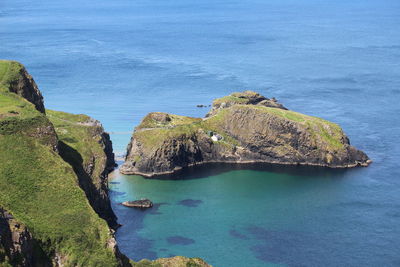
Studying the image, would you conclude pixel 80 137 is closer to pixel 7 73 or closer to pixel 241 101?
pixel 7 73

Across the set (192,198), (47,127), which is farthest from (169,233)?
(47,127)

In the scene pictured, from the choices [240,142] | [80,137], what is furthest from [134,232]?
[240,142]

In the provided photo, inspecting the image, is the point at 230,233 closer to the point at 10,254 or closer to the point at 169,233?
the point at 169,233

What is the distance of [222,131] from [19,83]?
4689 cm

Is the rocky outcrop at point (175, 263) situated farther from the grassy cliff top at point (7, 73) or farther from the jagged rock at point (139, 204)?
the grassy cliff top at point (7, 73)

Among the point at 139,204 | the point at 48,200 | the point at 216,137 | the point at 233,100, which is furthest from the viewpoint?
the point at 233,100

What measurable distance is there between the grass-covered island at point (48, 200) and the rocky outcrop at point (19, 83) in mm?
2875

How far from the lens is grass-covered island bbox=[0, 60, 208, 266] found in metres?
74.4

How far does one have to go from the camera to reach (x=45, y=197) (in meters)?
85.8

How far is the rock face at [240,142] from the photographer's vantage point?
5507 inches

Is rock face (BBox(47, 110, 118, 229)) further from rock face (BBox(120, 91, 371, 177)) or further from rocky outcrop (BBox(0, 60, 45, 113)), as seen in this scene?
rock face (BBox(120, 91, 371, 177))

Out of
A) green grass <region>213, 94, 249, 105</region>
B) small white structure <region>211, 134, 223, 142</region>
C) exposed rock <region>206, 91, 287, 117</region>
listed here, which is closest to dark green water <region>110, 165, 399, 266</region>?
small white structure <region>211, 134, 223, 142</region>

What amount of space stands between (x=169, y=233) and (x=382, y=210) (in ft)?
126

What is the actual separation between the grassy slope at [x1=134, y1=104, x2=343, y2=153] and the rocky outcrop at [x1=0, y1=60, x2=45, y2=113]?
2326 cm
